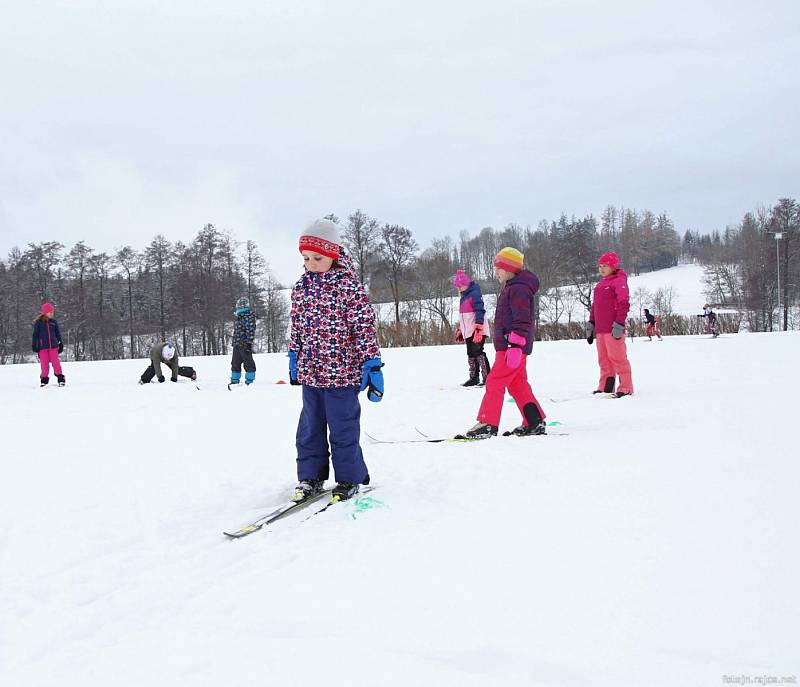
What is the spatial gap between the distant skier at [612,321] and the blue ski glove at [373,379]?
15.9 ft

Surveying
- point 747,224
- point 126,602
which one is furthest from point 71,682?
point 747,224

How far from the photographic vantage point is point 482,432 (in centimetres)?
506

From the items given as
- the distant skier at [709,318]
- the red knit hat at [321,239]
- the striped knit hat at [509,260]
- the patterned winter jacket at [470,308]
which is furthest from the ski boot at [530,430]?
the distant skier at [709,318]

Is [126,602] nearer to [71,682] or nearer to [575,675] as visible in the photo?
[71,682]

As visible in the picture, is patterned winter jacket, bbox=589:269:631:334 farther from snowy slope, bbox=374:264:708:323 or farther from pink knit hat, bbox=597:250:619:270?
snowy slope, bbox=374:264:708:323

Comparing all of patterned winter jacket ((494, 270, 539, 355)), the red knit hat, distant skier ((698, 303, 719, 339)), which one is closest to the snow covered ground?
patterned winter jacket ((494, 270, 539, 355))

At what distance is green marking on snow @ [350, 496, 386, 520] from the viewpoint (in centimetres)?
327

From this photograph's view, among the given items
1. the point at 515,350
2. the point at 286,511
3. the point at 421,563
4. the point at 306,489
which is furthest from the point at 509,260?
the point at 421,563

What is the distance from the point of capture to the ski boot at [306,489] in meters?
3.55

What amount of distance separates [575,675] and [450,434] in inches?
159

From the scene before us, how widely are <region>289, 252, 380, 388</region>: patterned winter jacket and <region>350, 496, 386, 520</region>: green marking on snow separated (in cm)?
75

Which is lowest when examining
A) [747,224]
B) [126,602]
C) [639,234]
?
[126,602]

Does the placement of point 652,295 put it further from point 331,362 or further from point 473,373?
point 331,362

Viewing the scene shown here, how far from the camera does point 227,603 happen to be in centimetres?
225
